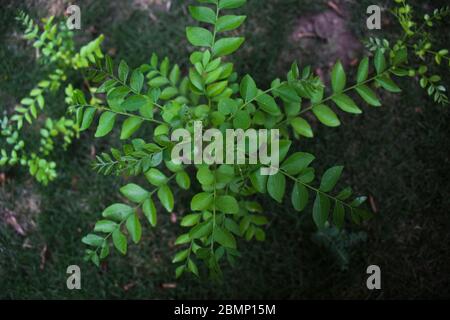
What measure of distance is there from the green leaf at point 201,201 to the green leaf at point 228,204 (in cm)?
3

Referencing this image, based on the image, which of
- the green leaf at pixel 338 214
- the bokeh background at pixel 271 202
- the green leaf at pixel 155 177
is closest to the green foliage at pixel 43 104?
the bokeh background at pixel 271 202

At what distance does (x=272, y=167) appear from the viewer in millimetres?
1450

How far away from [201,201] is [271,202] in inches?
39.7

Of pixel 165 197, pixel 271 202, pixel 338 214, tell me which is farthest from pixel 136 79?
pixel 271 202

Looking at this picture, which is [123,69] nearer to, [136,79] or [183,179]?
[136,79]

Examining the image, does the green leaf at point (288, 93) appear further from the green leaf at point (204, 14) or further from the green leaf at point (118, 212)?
the green leaf at point (118, 212)

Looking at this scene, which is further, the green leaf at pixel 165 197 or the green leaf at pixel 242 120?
the green leaf at pixel 165 197

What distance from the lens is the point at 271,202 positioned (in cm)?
247

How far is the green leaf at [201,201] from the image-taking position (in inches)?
59.7

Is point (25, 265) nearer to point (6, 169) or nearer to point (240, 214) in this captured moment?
point (6, 169)

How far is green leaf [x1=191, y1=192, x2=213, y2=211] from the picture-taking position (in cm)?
152

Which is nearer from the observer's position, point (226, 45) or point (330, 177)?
point (330, 177)

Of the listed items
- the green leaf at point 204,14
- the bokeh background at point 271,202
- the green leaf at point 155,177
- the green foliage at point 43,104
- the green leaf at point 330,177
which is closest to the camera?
the green leaf at point 330,177

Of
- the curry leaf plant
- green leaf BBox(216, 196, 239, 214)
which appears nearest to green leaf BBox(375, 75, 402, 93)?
the curry leaf plant
